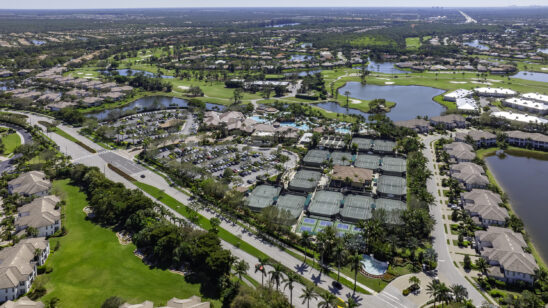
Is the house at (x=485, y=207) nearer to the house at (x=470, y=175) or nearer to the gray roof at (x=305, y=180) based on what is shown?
the house at (x=470, y=175)

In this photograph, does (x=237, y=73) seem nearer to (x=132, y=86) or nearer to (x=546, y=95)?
(x=132, y=86)

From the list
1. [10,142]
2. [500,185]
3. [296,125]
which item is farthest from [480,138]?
[10,142]

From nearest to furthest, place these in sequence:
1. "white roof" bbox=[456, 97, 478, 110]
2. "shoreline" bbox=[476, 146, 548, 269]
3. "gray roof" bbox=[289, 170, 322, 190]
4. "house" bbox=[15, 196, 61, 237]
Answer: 1. "shoreline" bbox=[476, 146, 548, 269]
2. "house" bbox=[15, 196, 61, 237]
3. "gray roof" bbox=[289, 170, 322, 190]
4. "white roof" bbox=[456, 97, 478, 110]

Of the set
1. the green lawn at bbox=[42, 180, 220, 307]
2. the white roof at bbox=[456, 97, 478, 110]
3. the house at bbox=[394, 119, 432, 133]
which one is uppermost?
the white roof at bbox=[456, 97, 478, 110]

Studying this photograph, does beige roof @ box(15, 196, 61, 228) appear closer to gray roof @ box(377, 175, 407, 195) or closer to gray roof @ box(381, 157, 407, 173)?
gray roof @ box(377, 175, 407, 195)

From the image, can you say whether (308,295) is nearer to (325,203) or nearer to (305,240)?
(305,240)

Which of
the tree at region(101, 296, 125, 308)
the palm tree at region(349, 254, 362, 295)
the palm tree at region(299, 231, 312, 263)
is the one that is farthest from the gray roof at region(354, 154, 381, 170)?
the tree at region(101, 296, 125, 308)
